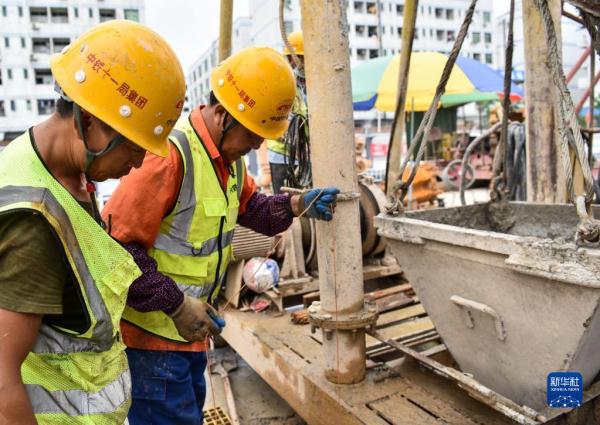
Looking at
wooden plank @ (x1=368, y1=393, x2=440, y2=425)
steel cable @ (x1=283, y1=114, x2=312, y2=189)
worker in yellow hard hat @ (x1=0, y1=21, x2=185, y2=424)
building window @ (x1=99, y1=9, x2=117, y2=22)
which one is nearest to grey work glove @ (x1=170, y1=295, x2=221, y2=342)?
worker in yellow hard hat @ (x1=0, y1=21, x2=185, y2=424)

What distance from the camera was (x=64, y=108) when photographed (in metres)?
1.45

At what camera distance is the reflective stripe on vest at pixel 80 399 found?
1.38 m

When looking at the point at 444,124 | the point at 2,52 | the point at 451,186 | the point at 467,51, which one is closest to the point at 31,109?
the point at 2,52

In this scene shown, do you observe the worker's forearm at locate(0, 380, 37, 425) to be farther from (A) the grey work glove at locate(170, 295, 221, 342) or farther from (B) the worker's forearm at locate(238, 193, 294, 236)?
(B) the worker's forearm at locate(238, 193, 294, 236)

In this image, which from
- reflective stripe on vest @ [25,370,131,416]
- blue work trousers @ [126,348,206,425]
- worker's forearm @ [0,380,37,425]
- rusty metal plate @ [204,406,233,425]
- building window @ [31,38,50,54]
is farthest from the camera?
building window @ [31,38,50,54]

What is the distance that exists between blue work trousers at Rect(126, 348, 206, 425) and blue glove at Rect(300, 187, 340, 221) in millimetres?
885

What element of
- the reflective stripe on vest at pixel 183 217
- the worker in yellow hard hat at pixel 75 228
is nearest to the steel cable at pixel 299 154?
the reflective stripe on vest at pixel 183 217

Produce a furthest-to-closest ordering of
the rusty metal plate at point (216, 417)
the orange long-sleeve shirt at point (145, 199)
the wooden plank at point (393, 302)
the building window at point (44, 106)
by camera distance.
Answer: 1. the building window at point (44, 106)
2. the wooden plank at point (393, 302)
3. the rusty metal plate at point (216, 417)
4. the orange long-sleeve shirt at point (145, 199)

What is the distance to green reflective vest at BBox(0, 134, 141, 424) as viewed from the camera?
1270 mm

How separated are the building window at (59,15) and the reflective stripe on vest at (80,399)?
5105 cm

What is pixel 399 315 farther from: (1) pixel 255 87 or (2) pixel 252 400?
(1) pixel 255 87

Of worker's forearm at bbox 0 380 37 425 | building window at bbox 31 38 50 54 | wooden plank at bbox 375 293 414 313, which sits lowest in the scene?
wooden plank at bbox 375 293 414 313

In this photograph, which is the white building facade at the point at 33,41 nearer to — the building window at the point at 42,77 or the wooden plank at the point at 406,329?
→ the building window at the point at 42,77

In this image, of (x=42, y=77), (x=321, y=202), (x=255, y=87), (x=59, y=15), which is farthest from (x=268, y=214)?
(x=59, y=15)
